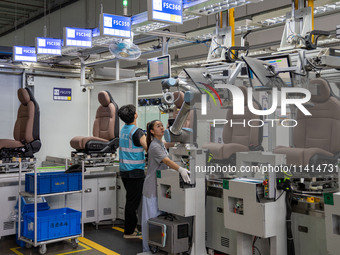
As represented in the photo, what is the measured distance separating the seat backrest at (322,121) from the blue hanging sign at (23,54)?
19.4 feet

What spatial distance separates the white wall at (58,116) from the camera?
873 centimetres

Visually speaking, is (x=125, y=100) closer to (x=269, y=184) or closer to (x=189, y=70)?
(x=189, y=70)

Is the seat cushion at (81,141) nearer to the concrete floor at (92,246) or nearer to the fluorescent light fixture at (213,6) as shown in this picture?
the concrete floor at (92,246)

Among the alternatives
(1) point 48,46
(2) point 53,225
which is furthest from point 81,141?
(1) point 48,46

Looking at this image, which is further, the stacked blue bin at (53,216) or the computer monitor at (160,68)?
the computer monitor at (160,68)

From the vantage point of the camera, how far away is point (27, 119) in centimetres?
701

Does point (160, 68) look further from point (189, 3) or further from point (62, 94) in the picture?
point (62, 94)

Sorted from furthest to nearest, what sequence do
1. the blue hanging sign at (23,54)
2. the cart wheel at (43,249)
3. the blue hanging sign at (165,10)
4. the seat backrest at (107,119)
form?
1. the blue hanging sign at (23,54)
2. the seat backrest at (107,119)
3. the blue hanging sign at (165,10)
4. the cart wheel at (43,249)

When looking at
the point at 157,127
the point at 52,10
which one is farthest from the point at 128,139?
the point at 52,10

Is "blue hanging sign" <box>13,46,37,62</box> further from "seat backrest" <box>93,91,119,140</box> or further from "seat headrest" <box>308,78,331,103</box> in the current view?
"seat headrest" <box>308,78,331,103</box>

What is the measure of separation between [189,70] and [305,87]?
114cm

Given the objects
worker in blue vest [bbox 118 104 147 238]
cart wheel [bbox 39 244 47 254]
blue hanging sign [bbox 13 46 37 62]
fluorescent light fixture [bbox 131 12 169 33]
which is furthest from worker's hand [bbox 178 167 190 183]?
blue hanging sign [bbox 13 46 37 62]

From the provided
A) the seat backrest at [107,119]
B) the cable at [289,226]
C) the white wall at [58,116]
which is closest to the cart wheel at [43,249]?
the seat backrest at [107,119]

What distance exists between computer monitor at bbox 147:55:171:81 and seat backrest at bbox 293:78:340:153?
1.79 m
